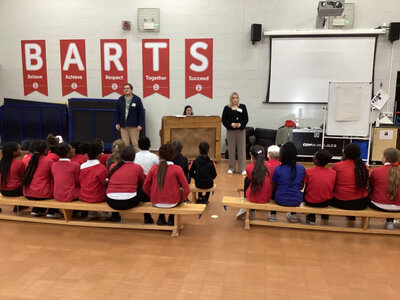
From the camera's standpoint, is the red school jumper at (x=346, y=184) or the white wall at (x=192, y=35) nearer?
the red school jumper at (x=346, y=184)

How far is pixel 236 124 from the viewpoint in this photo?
5.87 m

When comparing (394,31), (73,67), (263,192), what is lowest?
(263,192)

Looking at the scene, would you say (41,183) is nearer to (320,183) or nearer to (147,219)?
(147,219)

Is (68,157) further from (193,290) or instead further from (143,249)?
(193,290)

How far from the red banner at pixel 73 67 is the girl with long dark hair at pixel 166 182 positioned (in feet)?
19.0

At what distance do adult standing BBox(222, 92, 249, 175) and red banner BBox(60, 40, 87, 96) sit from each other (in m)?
4.17

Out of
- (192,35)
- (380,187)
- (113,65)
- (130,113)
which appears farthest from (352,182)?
(113,65)

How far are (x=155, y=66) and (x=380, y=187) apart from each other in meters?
5.98

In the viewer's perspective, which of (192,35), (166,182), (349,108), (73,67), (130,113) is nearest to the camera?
(166,182)

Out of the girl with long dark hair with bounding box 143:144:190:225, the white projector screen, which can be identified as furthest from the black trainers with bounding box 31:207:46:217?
the white projector screen

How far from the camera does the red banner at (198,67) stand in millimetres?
7852

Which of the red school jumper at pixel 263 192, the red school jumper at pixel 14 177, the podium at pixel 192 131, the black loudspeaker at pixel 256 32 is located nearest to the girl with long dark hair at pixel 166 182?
the red school jumper at pixel 263 192

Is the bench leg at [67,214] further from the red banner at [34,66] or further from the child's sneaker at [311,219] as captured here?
the red banner at [34,66]

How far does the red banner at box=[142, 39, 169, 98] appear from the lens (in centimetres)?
796
